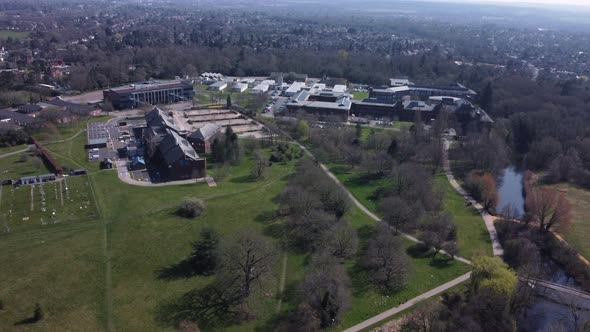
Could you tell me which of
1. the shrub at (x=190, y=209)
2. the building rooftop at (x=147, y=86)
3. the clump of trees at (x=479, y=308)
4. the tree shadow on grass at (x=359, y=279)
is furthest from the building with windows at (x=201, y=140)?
the clump of trees at (x=479, y=308)

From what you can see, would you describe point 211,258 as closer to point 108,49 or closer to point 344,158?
point 344,158

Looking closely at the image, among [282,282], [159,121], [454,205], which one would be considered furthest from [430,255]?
[159,121]

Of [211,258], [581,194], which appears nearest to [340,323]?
[211,258]

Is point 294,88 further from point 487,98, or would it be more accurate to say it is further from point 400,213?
point 400,213

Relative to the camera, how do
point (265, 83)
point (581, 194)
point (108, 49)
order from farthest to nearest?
point (108, 49)
point (265, 83)
point (581, 194)

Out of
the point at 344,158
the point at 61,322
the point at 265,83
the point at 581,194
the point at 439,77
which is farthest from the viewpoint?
the point at 439,77

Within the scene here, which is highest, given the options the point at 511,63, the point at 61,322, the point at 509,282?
the point at 511,63

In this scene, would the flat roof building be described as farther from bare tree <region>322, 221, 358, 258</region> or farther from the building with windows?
bare tree <region>322, 221, 358, 258</region>

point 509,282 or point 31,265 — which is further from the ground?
point 509,282
